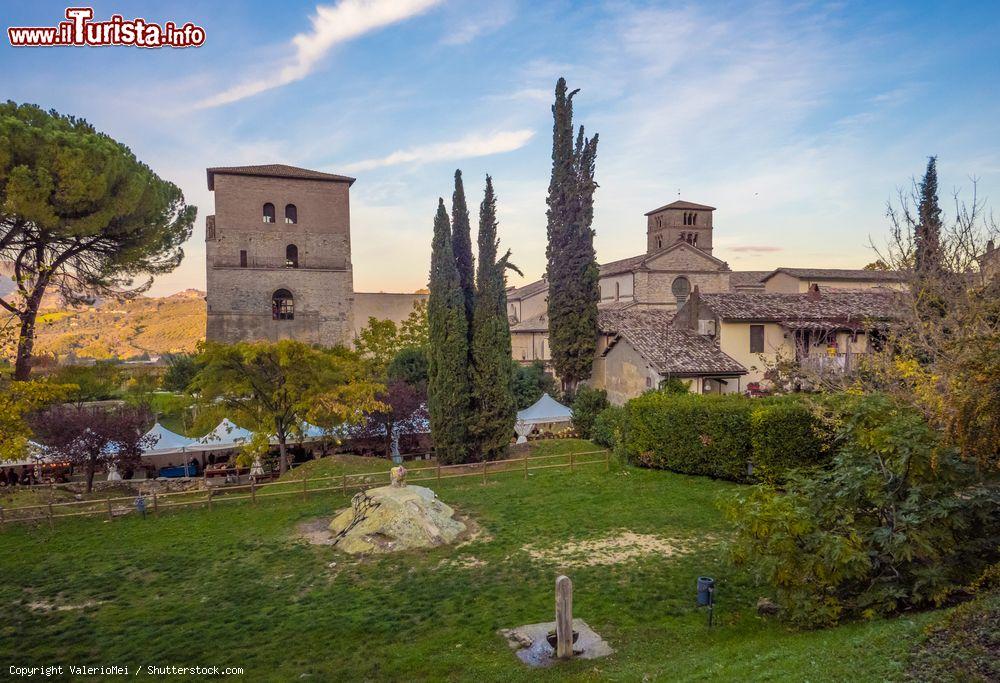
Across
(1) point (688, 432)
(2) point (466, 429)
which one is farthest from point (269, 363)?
(1) point (688, 432)

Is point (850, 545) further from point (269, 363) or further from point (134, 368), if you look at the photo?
point (134, 368)

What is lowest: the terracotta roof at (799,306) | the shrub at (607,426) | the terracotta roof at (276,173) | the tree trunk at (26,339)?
the shrub at (607,426)

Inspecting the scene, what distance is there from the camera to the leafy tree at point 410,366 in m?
27.3

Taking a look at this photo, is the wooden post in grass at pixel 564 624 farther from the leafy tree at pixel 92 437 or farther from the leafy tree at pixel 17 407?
the leafy tree at pixel 92 437

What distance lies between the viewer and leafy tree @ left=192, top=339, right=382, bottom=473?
61.1ft

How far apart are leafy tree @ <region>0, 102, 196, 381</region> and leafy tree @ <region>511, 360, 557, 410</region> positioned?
719 inches

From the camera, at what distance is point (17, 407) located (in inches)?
543

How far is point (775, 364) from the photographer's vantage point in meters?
27.1

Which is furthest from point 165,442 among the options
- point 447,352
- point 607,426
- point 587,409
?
point 587,409

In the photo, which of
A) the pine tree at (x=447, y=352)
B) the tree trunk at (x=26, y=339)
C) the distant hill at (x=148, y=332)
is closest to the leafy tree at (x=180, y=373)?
the tree trunk at (x=26, y=339)

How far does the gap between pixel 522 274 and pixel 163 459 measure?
16494 millimetres

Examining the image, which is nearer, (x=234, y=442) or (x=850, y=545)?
(x=850, y=545)

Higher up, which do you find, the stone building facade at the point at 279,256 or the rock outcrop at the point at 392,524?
the stone building facade at the point at 279,256

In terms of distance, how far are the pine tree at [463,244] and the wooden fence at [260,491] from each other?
18.2 ft
